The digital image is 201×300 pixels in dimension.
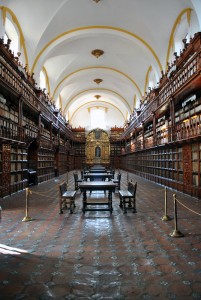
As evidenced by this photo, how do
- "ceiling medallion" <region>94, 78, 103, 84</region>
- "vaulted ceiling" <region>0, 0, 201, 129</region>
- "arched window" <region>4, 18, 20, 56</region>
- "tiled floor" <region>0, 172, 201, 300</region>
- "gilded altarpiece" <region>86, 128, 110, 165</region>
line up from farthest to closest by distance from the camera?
"gilded altarpiece" <region>86, 128, 110, 165</region> < "ceiling medallion" <region>94, 78, 103, 84</region> < "arched window" <region>4, 18, 20, 56</region> < "vaulted ceiling" <region>0, 0, 201, 129</region> < "tiled floor" <region>0, 172, 201, 300</region>

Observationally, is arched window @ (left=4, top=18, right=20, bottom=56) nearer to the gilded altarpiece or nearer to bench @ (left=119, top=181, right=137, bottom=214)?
bench @ (left=119, top=181, right=137, bottom=214)

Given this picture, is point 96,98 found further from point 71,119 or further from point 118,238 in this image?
point 118,238

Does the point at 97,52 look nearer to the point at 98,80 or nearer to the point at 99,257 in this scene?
the point at 98,80

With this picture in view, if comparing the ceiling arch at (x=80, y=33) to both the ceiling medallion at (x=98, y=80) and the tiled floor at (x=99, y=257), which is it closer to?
the ceiling medallion at (x=98, y=80)

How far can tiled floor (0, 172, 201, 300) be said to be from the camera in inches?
96.9

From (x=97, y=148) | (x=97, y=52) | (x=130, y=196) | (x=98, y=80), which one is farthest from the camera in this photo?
(x=97, y=148)

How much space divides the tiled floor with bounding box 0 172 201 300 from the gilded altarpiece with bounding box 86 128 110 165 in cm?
2765

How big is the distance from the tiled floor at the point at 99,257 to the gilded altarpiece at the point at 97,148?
2765cm

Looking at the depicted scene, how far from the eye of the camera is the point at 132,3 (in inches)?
476

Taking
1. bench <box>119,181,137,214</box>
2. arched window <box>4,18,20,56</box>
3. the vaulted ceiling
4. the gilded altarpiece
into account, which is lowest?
bench <box>119,181,137,214</box>

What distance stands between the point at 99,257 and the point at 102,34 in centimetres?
1541

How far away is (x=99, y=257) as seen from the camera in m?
3.31

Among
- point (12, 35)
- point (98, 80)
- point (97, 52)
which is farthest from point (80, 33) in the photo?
point (98, 80)

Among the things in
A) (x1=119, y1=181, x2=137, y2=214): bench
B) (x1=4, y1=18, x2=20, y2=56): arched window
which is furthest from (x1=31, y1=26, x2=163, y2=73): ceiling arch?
(x1=119, y1=181, x2=137, y2=214): bench
